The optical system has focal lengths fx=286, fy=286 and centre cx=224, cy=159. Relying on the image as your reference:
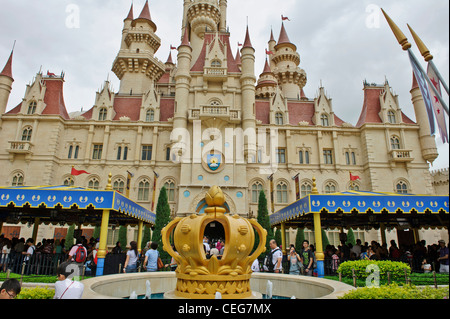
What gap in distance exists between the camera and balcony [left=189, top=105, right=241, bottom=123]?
28016 millimetres

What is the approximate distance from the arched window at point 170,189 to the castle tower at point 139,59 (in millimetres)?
12969

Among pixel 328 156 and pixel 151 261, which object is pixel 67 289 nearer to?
pixel 151 261

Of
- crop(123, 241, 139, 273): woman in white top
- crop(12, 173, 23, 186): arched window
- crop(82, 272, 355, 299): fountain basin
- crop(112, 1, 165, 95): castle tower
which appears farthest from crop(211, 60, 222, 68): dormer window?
crop(82, 272, 355, 299): fountain basin

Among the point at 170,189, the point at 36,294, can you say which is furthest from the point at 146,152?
the point at 36,294

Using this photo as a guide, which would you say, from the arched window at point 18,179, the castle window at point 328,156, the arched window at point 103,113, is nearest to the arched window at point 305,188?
the castle window at point 328,156

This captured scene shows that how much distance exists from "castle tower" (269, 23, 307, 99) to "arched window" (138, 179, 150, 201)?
24.0 meters

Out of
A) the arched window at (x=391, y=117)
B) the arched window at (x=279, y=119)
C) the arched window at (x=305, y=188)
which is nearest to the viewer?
the arched window at (x=305, y=188)

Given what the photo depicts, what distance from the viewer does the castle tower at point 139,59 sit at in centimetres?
3591

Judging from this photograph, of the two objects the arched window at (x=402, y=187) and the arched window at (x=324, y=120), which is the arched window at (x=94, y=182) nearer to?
the arched window at (x=324, y=120)

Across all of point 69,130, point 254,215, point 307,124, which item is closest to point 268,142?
point 307,124

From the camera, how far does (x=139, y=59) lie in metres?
35.9

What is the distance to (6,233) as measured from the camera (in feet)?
91.2

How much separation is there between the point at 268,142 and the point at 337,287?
25028 mm

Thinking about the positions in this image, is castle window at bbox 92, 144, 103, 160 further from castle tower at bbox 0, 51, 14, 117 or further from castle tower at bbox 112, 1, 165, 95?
castle tower at bbox 0, 51, 14, 117
